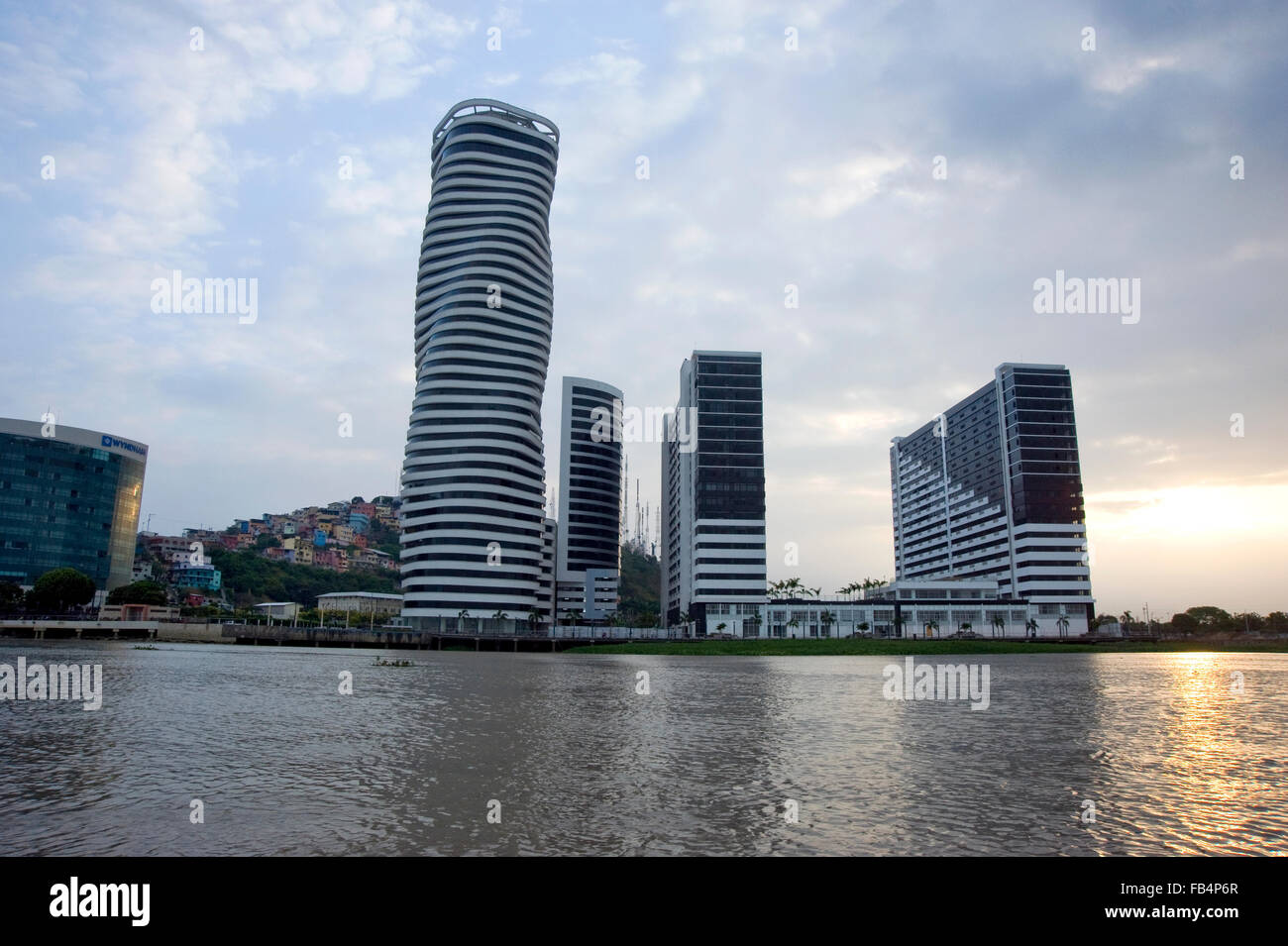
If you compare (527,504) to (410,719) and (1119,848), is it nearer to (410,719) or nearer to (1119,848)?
(410,719)

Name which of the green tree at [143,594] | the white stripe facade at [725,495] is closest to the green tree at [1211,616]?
the white stripe facade at [725,495]

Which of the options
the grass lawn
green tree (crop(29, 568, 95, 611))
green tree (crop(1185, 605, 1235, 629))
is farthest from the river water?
green tree (crop(1185, 605, 1235, 629))

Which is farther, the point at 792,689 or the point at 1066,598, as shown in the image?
the point at 1066,598

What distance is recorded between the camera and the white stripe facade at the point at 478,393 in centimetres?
18025

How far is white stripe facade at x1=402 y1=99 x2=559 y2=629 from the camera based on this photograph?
180250 mm

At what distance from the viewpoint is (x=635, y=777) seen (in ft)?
71.1

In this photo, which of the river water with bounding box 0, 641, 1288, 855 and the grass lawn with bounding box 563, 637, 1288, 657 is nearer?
the river water with bounding box 0, 641, 1288, 855

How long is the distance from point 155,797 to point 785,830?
45.7ft

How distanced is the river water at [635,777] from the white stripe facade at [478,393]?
5398 inches

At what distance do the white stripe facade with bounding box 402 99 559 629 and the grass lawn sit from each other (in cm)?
4266

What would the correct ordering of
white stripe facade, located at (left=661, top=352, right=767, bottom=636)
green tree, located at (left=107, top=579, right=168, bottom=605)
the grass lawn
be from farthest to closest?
white stripe facade, located at (left=661, top=352, right=767, bottom=636) → green tree, located at (left=107, top=579, right=168, bottom=605) → the grass lawn

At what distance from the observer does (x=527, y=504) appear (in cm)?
19012

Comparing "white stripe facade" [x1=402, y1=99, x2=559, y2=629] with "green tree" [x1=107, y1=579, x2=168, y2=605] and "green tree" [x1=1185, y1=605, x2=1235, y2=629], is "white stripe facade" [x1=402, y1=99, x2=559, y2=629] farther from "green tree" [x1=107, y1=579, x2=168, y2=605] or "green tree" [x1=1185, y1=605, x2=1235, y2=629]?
"green tree" [x1=1185, y1=605, x2=1235, y2=629]
